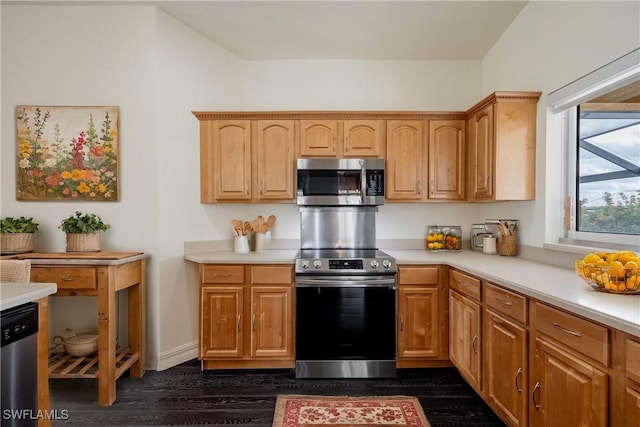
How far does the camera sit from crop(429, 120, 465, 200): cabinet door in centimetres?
328

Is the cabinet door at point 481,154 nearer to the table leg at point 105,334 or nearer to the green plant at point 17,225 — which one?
the table leg at point 105,334

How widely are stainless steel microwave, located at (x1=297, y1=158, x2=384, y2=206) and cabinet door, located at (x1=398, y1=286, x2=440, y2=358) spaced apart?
0.85 metres

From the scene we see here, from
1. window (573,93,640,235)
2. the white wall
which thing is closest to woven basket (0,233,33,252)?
the white wall

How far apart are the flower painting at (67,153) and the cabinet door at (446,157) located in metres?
2.68

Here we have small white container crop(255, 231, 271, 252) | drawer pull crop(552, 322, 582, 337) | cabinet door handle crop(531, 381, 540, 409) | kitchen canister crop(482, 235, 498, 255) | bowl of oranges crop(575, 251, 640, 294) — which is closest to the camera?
drawer pull crop(552, 322, 582, 337)

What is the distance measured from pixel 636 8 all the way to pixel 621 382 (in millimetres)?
1782

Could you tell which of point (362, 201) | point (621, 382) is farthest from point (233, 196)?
point (621, 382)

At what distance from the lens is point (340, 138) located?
326 centimetres

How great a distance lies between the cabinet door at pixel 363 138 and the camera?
3260 millimetres

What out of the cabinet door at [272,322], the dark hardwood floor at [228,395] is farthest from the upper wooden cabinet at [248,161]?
the dark hardwood floor at [228,395]

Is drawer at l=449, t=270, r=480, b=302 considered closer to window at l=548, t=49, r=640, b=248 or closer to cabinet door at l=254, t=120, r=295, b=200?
window at l=548, t=49, r=640, b=248

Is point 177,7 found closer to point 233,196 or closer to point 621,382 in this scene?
point 233,196

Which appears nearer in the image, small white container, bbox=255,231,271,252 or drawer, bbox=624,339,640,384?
drawer, bbox=624,339,640,384

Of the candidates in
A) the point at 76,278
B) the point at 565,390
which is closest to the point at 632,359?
the point at 565,390
